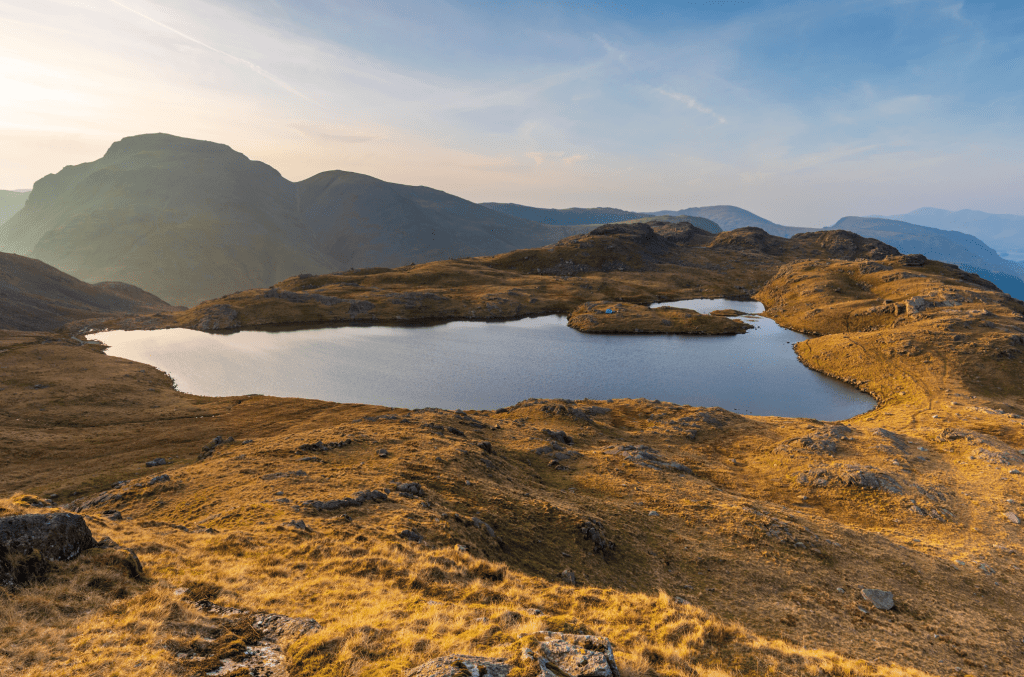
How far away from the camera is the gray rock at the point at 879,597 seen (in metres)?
21.4

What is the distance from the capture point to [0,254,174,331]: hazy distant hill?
118500mm

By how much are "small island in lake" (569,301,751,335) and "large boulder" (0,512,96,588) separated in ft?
367

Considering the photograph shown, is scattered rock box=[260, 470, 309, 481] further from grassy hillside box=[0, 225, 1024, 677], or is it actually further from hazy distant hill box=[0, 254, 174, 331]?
hazy distant hill box=[0, 254, 174, 331]

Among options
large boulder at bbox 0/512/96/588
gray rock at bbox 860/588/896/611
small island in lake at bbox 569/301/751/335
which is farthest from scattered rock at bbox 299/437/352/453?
small island in lake at bbox 569/301/751/335

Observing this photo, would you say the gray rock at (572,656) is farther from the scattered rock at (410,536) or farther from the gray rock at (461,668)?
the scattered rock at (410,536)

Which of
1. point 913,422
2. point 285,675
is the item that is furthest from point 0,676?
point 913,422

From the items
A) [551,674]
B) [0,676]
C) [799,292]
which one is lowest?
[0,676]

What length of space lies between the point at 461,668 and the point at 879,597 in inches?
939

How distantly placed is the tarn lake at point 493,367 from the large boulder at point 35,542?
48.3 metres

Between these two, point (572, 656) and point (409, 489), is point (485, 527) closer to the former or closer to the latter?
point (409, 489)

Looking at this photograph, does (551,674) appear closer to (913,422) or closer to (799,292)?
(913,422)

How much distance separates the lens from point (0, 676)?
10.1m

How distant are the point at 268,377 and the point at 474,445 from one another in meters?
59.2

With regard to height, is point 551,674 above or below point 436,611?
above
